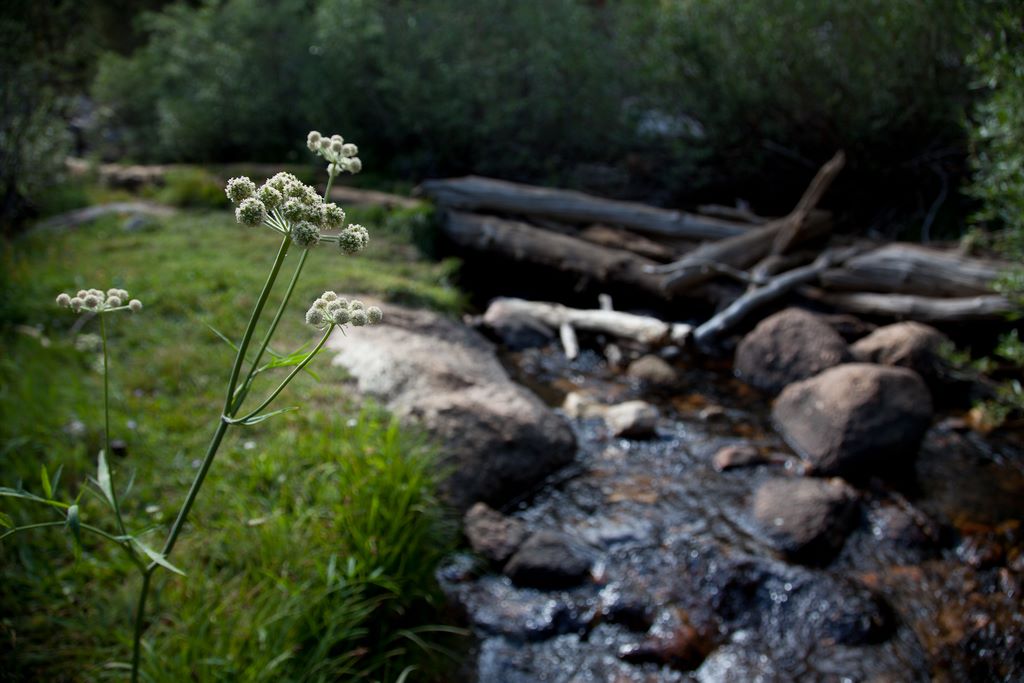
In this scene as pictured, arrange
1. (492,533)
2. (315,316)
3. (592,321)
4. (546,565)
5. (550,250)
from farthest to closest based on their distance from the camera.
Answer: (550,250)
(592,321)
(492,533)
(546,565)
(315,316)

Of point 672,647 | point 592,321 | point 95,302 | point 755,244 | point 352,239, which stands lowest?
point 592,321

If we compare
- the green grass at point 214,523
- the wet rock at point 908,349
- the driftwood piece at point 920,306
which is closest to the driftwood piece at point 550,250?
the driftwood piece at point 920,306

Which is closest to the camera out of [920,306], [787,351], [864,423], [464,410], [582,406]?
[464,410]

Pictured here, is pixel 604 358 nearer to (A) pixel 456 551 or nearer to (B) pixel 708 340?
(B) pixel 708 340

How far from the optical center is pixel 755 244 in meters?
7.12

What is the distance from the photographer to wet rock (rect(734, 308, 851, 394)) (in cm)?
545

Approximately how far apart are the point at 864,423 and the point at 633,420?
4.60 ft

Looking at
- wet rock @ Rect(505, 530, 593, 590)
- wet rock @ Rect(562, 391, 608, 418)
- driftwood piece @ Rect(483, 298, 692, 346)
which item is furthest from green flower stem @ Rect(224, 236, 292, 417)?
driftwood piece @ Rect(483, 298, 692, 346)

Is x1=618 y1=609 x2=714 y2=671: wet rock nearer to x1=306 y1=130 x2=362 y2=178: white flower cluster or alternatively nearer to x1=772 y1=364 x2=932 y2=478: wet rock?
x1=772 y1=364 x2=932 y2=478: wet rock

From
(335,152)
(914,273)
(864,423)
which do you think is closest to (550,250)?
(914,273)

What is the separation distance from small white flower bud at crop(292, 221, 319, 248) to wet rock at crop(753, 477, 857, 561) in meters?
3.32

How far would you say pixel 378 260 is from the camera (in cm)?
714

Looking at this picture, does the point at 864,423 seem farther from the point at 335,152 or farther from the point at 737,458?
the point at 335,152

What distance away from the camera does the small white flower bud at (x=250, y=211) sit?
1092mm
